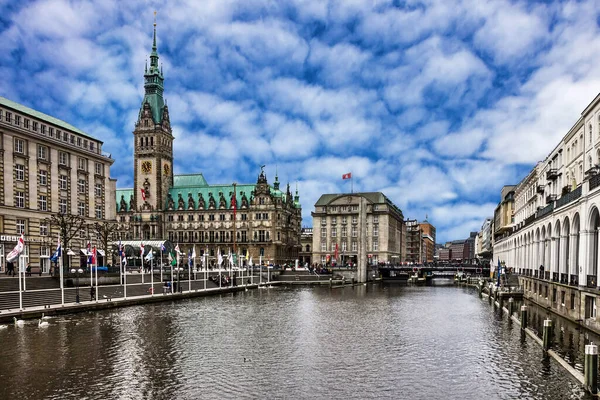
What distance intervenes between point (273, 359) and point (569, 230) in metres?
38.2

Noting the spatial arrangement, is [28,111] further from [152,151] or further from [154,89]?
[154,89]

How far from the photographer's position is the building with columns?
46.6m

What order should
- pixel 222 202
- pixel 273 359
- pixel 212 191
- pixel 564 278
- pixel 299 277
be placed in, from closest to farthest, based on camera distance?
1. pixel 273 359
2. pixel 564 278
3. pixel 299 277
4. pixel 222 202
5. pixel 212 191

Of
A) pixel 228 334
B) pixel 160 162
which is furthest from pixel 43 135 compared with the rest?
pixel 160 162

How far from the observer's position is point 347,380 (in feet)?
98.2

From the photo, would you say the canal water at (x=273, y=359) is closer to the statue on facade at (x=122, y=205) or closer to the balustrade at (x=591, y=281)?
the balustrade at (x=591, y=281)

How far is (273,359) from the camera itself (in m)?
35.4

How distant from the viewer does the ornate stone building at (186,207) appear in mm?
184625

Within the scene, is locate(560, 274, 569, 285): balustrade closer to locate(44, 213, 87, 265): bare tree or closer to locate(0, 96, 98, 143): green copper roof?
locate(44, 213, 87, 265): bare tree

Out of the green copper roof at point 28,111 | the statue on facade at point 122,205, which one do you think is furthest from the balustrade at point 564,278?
the statue on facade at point 122,205

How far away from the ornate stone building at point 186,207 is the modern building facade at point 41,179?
84.6 meters

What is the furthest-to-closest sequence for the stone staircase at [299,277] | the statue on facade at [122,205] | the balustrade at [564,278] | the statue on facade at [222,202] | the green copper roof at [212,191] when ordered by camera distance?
the statue on facade at [122,205] < the green copper roof at [212,191] < the statue on facade at [222,202] < the stone staircase at [299,277] < the balustrade at [564,278]

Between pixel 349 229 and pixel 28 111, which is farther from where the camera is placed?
pixel 349 229

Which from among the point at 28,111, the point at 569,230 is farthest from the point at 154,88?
the point at 569,230
